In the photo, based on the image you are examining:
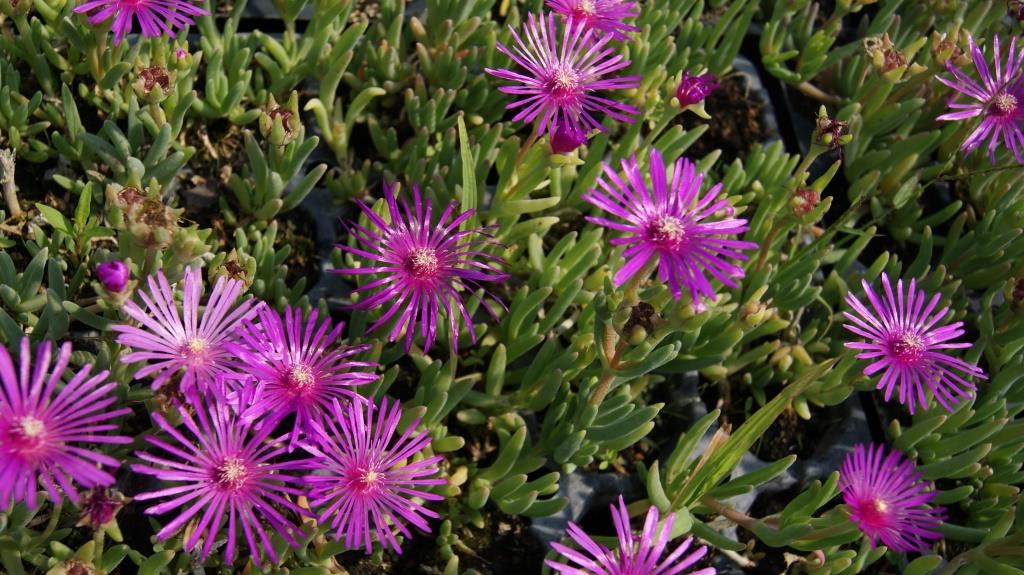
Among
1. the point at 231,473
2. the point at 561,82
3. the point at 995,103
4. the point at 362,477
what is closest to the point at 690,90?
the point at 561,82

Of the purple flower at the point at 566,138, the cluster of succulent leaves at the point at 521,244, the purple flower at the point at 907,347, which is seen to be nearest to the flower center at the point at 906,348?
the purple flower at the point at 907,347

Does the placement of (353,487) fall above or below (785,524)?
below

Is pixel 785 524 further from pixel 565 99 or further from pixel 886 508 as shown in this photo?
pixel 565 99

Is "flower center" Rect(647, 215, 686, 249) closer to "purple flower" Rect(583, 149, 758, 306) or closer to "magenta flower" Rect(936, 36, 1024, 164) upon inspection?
"purple flower" Rect(583, 149, 758, 306)

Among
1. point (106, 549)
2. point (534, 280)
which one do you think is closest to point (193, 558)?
point (106, 549)

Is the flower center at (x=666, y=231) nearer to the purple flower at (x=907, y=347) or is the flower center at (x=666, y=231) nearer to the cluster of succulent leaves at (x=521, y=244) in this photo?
the cluster of succulent leaves at (x=521, y=244)


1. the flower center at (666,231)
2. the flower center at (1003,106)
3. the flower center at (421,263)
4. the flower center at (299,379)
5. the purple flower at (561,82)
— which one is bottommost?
the flower center at (299,379)
